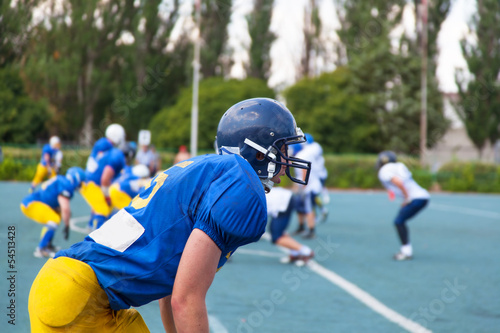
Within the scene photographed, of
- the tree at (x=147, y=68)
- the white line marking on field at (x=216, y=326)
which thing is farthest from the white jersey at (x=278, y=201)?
the tree at (x=147, y=68)

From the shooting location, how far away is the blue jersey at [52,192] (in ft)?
24.7

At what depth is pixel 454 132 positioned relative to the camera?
4784 centimetres

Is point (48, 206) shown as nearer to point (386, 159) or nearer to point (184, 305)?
point (386, 159)

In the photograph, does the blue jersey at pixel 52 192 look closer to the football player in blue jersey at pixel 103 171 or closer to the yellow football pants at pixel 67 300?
the football player in blue jersey at pixel 103 171

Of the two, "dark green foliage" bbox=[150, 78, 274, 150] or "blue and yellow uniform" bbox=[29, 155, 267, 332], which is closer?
"blue and yellow uniform" bbox=[29, 155, 267, 332]

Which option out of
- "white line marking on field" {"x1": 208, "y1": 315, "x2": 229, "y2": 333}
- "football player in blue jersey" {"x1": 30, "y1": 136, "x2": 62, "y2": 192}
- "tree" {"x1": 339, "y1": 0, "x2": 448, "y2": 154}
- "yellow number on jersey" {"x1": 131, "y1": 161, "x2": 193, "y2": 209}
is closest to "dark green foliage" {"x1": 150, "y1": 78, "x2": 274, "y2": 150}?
"tree" {"x1": 339, "y1": 0, "x2": 448, "y2": 154}

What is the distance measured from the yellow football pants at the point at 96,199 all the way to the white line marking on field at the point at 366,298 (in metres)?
3.37

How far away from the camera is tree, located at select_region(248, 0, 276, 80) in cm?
3688

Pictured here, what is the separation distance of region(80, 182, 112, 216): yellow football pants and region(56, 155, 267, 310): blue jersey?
6.88 metres

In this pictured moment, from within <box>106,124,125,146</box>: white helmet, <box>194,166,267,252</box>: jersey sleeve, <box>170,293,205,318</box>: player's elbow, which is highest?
<box>194,166,267,252</box>: jersey sleeve

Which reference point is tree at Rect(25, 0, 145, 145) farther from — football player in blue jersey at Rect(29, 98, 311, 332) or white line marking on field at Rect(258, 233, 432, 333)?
football player in blue jersey at Rect(29, 98, 311, 332)

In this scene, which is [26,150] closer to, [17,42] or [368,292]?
[17,42]

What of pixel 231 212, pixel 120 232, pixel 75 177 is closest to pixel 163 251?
pixel 120 232

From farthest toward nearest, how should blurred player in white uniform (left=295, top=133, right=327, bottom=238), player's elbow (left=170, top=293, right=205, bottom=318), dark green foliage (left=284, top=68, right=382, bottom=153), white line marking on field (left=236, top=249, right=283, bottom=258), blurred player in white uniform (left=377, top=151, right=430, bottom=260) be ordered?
dark green foliage (left=284, top=68, right=382, bottom=153) → blurred player in white uniform (left=295, top=133, right=327, bottom=238) → white line marking on field (left=236, top=249, right=283, bottom=258) → blurred player in white uniform (left=377, top=151, right=430, bottom=260) → player's elbow (left=170, top=293, right=205, bottom=318)
